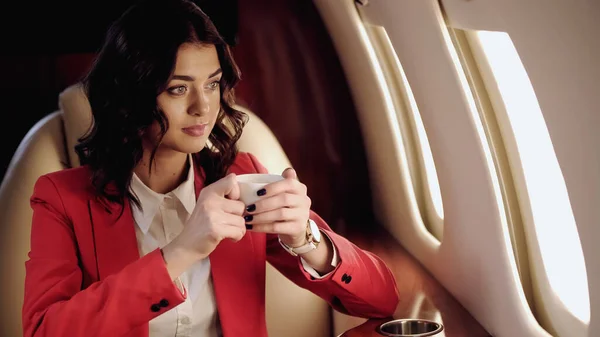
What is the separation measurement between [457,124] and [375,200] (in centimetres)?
150

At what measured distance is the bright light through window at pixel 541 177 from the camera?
1771 millimetres

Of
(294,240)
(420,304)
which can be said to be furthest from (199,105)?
(420,304)

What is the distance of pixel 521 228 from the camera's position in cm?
200

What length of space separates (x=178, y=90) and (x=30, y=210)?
2.99 ft

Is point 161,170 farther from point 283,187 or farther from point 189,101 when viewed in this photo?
point 283,187

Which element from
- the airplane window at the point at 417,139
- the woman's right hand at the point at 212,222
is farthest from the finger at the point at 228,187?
the airplane window at the point at 417,139

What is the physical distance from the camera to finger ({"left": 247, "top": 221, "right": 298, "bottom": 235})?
171 cm

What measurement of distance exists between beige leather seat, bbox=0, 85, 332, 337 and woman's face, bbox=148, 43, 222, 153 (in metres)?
0.71

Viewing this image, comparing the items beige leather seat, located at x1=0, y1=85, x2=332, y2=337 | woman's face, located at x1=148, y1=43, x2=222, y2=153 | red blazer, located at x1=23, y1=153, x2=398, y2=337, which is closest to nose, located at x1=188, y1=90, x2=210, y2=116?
woman's face, located at x1=148, y1=43, x2=222, y2=153

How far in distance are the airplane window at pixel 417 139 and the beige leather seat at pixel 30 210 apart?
0.51 m

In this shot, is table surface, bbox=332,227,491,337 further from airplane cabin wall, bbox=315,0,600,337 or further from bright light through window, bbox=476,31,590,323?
bright light through window, bbox=476,31,590,323

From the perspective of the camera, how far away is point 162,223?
203 centimetres

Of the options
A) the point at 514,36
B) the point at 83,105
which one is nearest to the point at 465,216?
the point at 514,36

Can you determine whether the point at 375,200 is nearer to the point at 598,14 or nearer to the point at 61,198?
the point at 61,198
